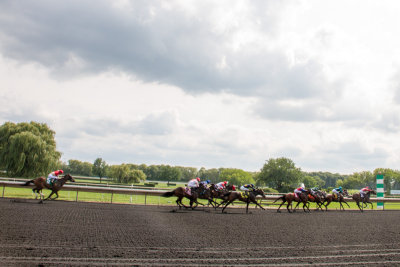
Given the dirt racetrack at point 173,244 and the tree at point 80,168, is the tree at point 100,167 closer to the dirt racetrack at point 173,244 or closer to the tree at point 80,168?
the tree at point 80,168

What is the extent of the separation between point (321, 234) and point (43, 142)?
31.6 meters

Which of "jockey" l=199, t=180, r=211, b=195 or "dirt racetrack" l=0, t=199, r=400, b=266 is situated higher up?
"jockey" l=199, t=180, r=211, b=195

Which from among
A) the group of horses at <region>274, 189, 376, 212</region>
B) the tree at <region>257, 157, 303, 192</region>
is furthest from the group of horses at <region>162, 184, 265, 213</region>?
the tree at <region>257, 157, 303, 192</region>

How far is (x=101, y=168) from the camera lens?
3420 inches

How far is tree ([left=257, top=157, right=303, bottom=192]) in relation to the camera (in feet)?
232

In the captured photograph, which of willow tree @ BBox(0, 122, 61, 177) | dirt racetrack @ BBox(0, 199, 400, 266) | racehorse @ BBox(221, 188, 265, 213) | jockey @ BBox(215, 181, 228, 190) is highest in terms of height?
willow tree @ BBox(0, 122, 61, 177)

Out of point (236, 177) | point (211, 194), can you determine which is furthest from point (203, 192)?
point (236, 177)

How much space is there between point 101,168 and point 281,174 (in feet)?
152

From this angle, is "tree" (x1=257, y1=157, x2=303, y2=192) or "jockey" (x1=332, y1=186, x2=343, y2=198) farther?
"tree" (x1=257, y1=157, x2=303, y2=192)

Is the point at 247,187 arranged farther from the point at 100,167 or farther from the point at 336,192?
the point at 100,167

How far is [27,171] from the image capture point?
3353cm

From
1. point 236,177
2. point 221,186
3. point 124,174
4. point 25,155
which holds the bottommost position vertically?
point 124,174

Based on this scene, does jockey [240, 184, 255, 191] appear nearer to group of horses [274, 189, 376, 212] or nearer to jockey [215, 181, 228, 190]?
jockey [215, 181, 228, 190]

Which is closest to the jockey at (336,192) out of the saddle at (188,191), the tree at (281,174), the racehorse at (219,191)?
the racehorse at (219,191)
